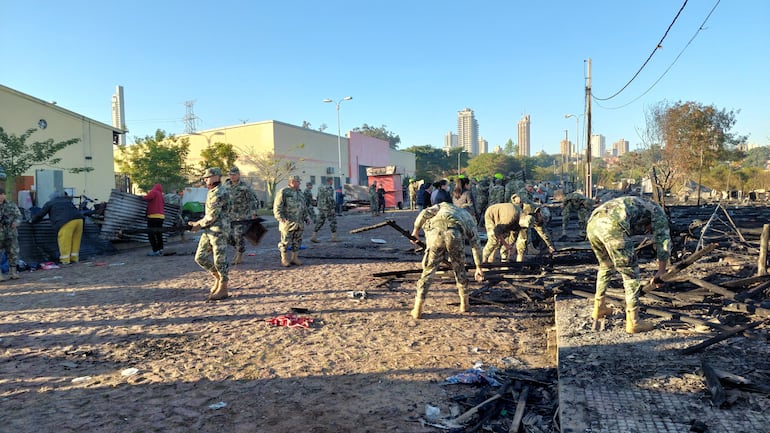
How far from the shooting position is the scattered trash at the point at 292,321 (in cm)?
528

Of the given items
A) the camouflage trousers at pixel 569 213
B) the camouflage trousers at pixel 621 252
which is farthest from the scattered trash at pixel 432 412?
the camouflage trousers at pixel 569 213

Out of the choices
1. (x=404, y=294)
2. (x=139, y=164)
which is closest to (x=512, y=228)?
(x=404, y=294)

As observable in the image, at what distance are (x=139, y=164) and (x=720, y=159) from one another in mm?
38440

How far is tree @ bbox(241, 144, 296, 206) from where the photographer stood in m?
33.6

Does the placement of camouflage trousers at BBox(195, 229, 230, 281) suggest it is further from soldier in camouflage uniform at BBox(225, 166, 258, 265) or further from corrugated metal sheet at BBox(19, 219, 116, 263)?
corrugated metal sheet at BBox(19, 219, 116, 263)

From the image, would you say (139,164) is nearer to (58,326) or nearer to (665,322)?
(58,326)

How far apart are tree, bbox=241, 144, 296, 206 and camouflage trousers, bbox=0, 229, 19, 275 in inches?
989

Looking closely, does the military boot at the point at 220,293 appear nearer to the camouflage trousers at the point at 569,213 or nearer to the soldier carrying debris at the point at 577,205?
the soldier carrying debris at the point at 577,205

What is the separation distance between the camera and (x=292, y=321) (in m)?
5.40

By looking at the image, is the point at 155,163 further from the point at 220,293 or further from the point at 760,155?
the point at 760,155

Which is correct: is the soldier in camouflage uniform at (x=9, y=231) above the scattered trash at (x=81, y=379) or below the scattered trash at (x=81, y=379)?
above

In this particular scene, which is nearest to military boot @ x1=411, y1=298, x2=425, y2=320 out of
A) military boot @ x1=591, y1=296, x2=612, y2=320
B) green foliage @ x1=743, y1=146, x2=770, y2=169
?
military boot @ x1=591, y1=296, x2=612, y2=320

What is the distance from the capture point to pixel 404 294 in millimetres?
6805

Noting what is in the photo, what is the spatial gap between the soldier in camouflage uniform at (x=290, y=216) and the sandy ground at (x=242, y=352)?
1.21 m
